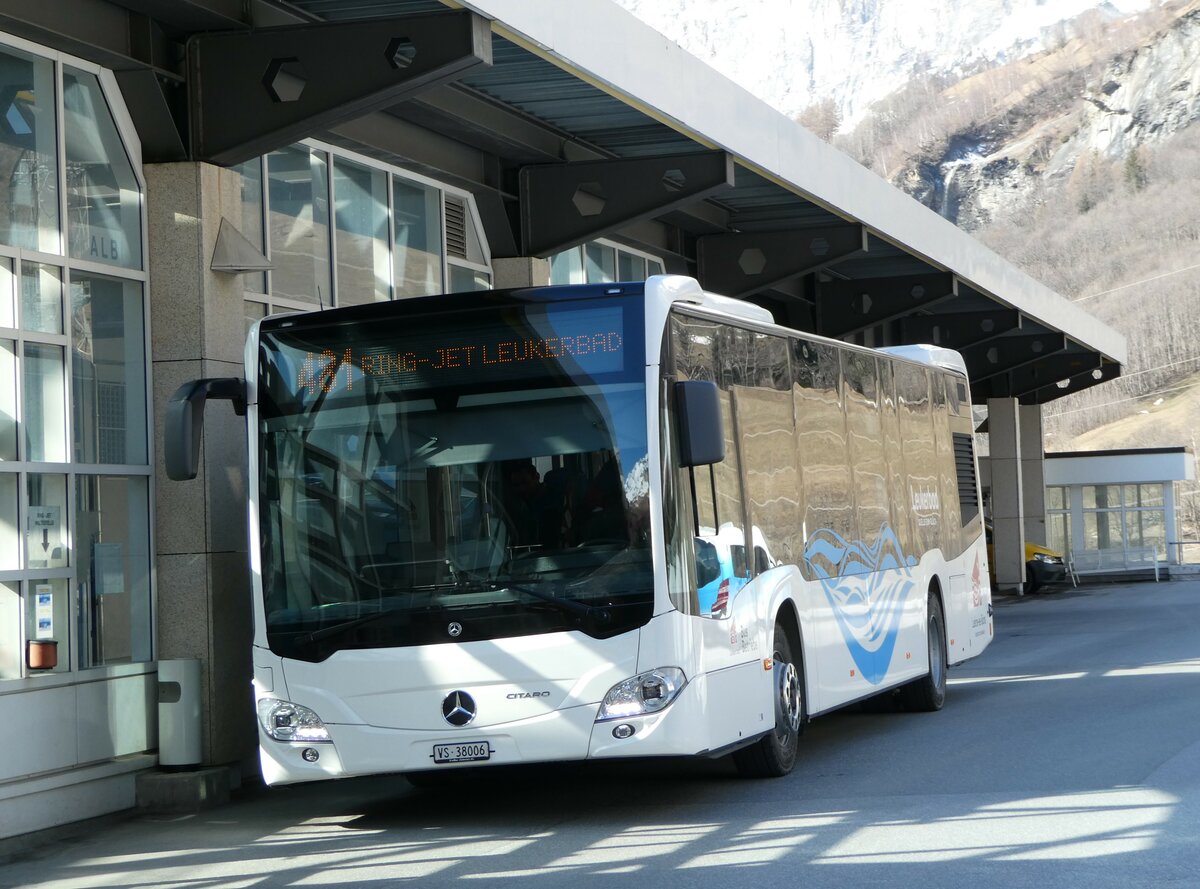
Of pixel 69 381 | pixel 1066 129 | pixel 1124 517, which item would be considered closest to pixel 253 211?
pixel 69 381

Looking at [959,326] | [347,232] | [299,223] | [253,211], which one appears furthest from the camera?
[959,326]

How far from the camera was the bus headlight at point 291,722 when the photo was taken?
9.70 metres

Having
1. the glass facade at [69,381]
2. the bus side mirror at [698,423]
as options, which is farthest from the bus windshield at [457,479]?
the glass facade at [69,381]

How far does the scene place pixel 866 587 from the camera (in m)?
13.3

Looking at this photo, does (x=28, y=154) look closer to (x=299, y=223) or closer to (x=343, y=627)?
(x=299, y=223)

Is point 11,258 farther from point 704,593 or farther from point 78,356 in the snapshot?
point 704,593

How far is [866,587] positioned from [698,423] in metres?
4.29

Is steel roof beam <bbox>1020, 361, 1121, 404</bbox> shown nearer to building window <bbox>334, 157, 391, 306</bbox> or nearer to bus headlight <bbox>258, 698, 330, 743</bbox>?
building window <bbox>334, 157, 391, 306</bbox>

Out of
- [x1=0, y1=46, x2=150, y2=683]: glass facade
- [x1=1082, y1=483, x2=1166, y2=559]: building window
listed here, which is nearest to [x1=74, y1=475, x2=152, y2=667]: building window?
[x1=0, y1=46, x2=150, y2=683]: glass facade

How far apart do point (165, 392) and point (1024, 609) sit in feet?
92.5

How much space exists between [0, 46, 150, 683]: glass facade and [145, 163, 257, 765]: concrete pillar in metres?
0.13

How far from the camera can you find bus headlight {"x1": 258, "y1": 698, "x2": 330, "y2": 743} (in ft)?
31.8

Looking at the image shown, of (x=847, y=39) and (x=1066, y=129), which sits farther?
(x=847, y=39)

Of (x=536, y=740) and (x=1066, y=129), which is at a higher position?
(x=1066, y=129)
